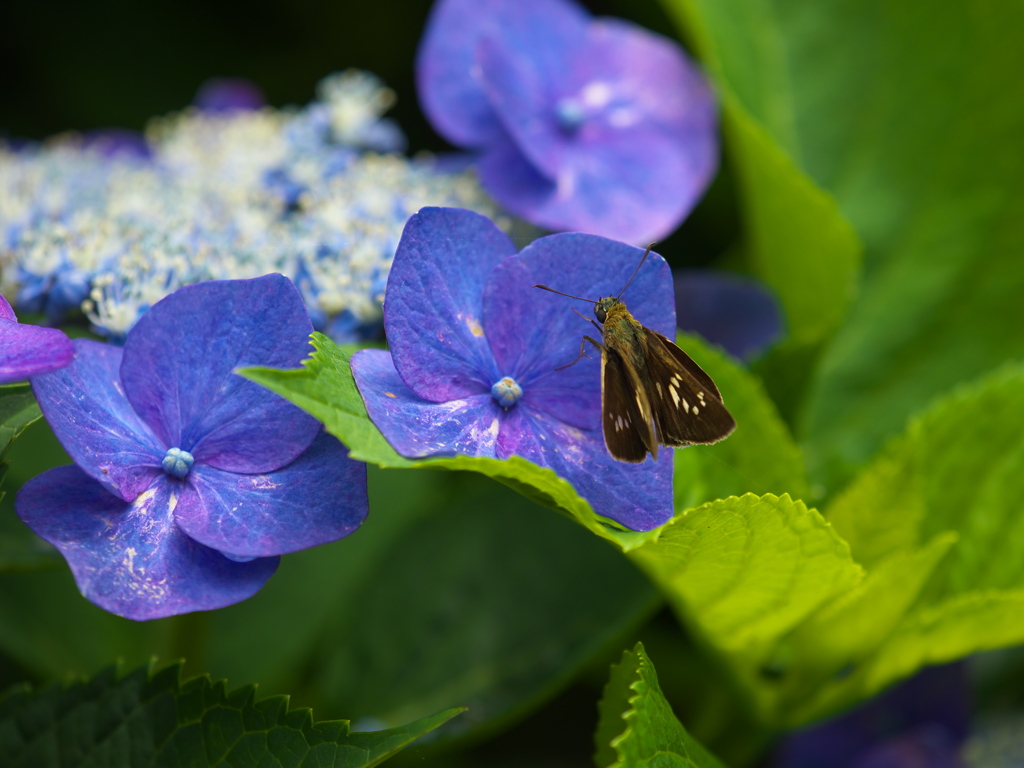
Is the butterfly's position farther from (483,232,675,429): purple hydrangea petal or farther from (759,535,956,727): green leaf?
(759,535,956,727): green leaf

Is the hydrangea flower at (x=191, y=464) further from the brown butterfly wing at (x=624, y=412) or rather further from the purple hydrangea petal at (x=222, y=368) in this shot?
the brown butterfly wing at (x=624, y=412)

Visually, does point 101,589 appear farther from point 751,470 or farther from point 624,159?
point 624,159

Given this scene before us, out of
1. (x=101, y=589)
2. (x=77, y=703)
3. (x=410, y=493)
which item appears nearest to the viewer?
(x=101, y=589)

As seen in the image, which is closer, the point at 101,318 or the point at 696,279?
the point at 101,318

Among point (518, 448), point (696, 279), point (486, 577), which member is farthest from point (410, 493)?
point (518, 448)

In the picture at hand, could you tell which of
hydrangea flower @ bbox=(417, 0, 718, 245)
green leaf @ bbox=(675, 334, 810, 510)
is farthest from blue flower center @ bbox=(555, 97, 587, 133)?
green leaf @ bbox=(675, 334, 810, 510)

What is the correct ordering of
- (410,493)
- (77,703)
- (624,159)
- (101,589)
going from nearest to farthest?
(101,589) < (77,703) < (624,159) < (410,493)

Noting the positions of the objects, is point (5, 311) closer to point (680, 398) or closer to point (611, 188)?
point (680, 398)

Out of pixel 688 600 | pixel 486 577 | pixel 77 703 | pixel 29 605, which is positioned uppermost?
pixel 688 600
